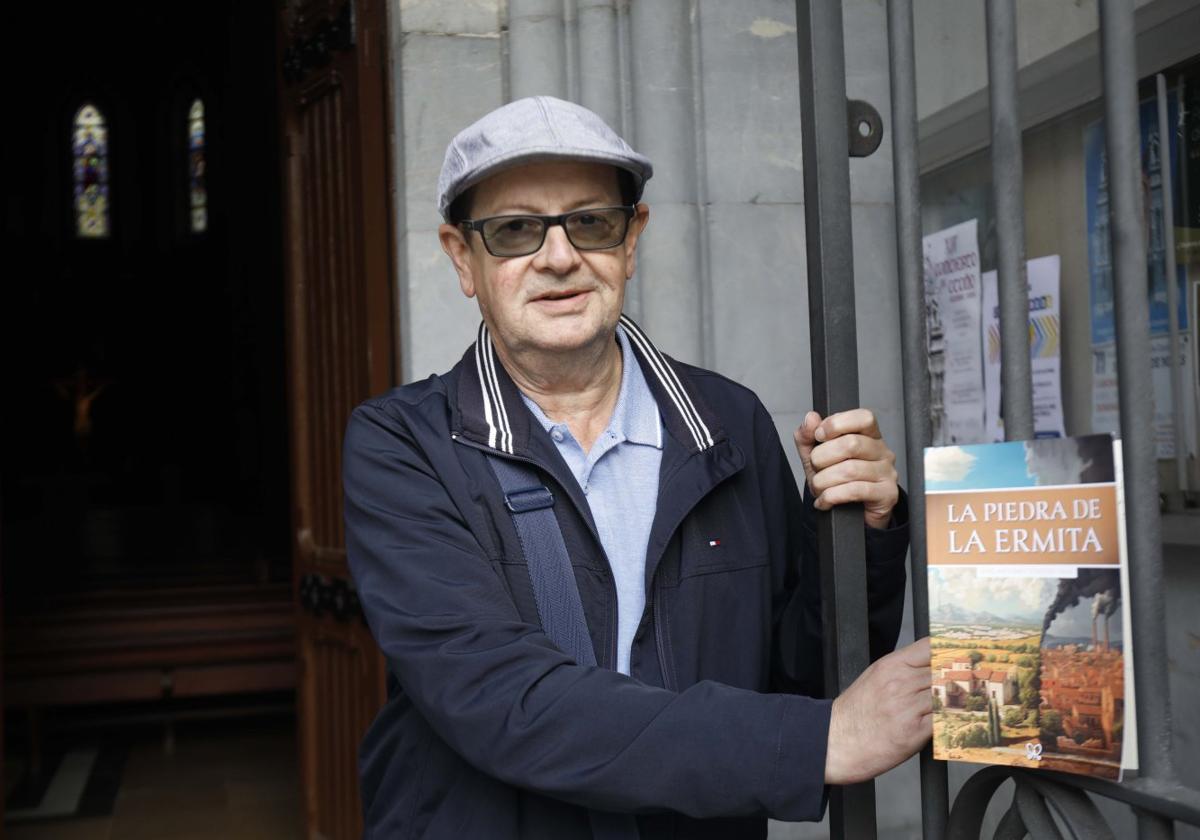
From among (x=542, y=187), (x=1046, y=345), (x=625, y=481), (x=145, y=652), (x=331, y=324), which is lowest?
(x=145, y=652)

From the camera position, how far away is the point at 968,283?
2.96 metres

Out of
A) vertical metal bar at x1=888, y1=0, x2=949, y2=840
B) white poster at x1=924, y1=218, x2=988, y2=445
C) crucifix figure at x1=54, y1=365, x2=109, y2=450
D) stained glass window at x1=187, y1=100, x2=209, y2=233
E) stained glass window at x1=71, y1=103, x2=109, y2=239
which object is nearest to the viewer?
vertical metal bar at x1=888, y1=0, x2=949, y2=840

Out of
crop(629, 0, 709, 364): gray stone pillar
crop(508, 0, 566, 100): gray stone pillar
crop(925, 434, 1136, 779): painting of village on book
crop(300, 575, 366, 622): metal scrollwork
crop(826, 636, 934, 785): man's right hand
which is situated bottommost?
crop(300, 575, 366, 622): metal scrollwork

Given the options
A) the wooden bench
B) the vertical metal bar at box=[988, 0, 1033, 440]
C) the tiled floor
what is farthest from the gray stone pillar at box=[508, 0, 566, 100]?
the wooden bench

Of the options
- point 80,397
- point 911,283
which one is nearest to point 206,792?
point 911,283

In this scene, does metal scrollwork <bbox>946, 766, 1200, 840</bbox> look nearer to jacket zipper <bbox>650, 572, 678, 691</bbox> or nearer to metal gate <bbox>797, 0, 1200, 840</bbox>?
metal gate <bbox>797, 0, 1200, 840</bbox>

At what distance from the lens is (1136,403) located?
1.04 meters

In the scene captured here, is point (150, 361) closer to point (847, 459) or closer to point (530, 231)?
point (530, 231)

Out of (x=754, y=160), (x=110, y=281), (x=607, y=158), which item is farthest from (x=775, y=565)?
(x=110, y=281)

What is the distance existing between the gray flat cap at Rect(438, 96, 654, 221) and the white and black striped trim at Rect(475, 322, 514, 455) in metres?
0.21

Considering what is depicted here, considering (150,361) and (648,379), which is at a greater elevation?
(150,361)

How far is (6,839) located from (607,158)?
4.66m

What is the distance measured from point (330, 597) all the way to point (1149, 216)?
259 centimetres

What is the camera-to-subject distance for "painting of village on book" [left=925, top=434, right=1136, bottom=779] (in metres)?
1.02
